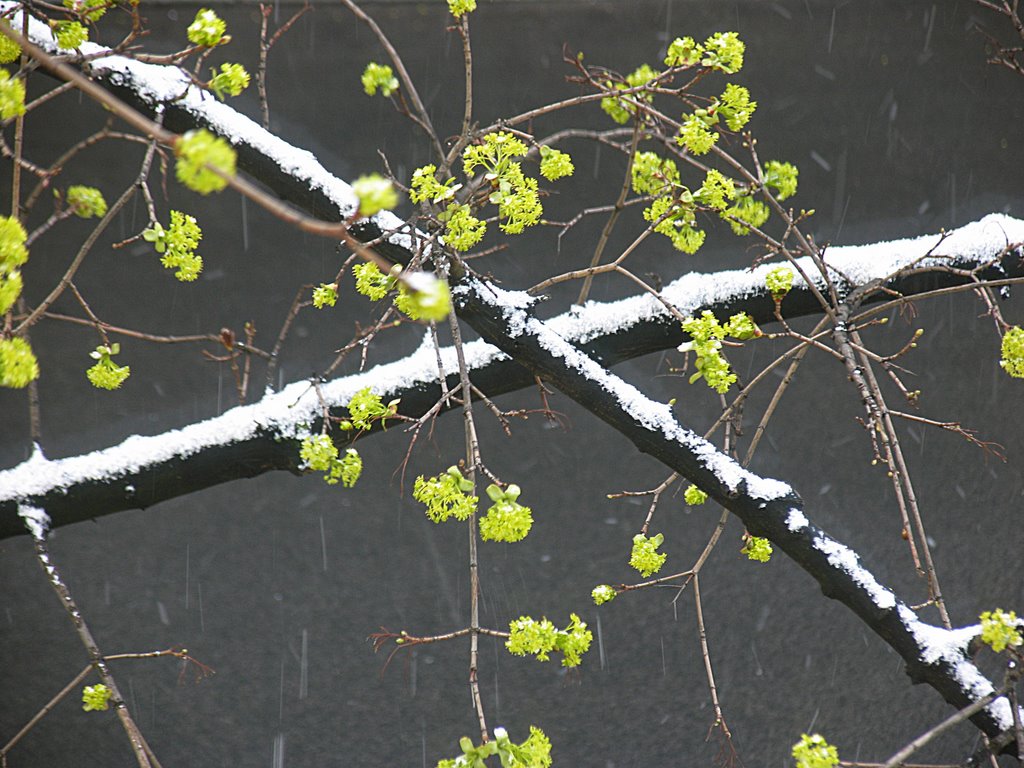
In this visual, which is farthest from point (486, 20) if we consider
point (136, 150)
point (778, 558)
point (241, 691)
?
point (241, 691)

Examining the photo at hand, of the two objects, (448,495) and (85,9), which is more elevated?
(85,9)

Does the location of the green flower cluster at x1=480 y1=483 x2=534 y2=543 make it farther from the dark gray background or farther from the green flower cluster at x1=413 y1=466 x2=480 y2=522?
the dark gray background

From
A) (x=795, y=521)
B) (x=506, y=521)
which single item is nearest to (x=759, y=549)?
(x=795, y=521)

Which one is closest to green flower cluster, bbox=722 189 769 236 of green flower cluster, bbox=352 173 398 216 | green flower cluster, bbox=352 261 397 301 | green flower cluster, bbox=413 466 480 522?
green flower cluster, bbox=352 261 397 301

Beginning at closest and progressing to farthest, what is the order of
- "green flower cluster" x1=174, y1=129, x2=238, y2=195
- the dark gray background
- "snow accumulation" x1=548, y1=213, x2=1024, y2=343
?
"green flower cluster" x1=174, y1=129, x2=238, y2=195 → "snow accumulation" x1=548, y1=213, x2=1024, y2=343 → the dark gray background

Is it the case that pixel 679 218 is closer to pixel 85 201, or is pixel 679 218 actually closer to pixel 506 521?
pixel 506 521

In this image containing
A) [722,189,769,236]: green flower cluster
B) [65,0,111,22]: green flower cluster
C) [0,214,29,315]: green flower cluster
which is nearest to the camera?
[0,214,29,315]: green flower cluster

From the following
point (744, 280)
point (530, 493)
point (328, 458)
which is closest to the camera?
point (328, 458)
